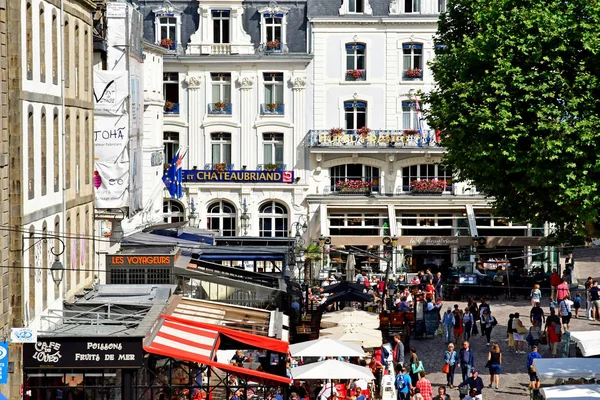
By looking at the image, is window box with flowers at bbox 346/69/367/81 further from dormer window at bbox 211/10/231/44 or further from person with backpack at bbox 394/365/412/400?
person with backpack at bbox 394/365/412/400

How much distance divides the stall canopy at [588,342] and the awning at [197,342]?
6403mm

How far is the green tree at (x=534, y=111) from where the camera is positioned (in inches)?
1325

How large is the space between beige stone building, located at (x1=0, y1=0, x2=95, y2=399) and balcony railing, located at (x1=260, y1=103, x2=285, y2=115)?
2193cm

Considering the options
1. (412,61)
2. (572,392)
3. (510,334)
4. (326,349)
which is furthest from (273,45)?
(572,392)

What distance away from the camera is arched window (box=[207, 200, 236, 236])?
2185 inches

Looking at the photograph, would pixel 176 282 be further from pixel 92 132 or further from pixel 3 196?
pixel 3 196

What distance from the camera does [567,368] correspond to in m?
27.0

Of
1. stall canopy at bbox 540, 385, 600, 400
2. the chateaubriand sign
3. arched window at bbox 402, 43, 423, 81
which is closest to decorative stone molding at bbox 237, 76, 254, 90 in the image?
the chateaubriand sign

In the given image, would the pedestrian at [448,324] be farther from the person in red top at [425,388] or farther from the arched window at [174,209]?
the arched window at [174,209]

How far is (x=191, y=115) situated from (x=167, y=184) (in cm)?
696

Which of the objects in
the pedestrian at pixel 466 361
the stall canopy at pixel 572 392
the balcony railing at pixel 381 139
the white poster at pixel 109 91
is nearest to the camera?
the stall canopy at pixel 572 392

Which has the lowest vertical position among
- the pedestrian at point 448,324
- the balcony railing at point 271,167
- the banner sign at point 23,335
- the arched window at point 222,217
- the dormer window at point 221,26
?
the pedestrian at point 448,324

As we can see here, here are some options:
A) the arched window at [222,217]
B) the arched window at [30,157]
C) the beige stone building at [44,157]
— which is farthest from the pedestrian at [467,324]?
the arched window at [222,217]

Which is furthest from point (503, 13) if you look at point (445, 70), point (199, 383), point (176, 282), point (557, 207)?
point (199, 383)
